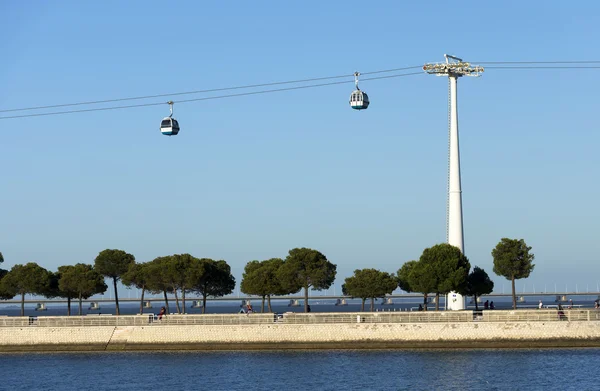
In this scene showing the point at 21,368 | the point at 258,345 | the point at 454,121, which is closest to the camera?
the point at 21,368

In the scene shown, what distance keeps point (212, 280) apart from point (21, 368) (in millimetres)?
26630

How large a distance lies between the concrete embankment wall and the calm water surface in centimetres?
156

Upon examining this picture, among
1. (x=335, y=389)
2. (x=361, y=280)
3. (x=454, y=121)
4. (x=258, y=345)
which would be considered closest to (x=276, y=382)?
(x=335, y=389)

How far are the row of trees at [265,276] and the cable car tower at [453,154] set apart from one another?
3186 mm

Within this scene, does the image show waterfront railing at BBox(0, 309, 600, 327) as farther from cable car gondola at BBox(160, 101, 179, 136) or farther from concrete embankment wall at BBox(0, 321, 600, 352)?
cable car gondola at BBox(160, 101, 179, 136)

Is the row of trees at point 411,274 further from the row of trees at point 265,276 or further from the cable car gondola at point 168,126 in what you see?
the cable car gondola at point 168,126

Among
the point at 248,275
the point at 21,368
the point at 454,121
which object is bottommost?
the point at 21,368

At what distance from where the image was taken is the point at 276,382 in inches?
2249

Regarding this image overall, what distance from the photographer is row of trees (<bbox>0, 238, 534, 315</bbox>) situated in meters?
80.0

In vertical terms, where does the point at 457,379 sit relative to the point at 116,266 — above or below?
below

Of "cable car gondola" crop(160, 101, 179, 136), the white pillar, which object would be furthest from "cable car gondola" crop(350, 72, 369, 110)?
the white pillar

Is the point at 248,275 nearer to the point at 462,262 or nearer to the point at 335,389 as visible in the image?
the point at 462,262

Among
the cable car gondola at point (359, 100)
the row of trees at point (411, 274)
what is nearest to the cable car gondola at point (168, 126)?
the cable car gondola at point (359, 100)

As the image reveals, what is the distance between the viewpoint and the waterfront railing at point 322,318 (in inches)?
2734
